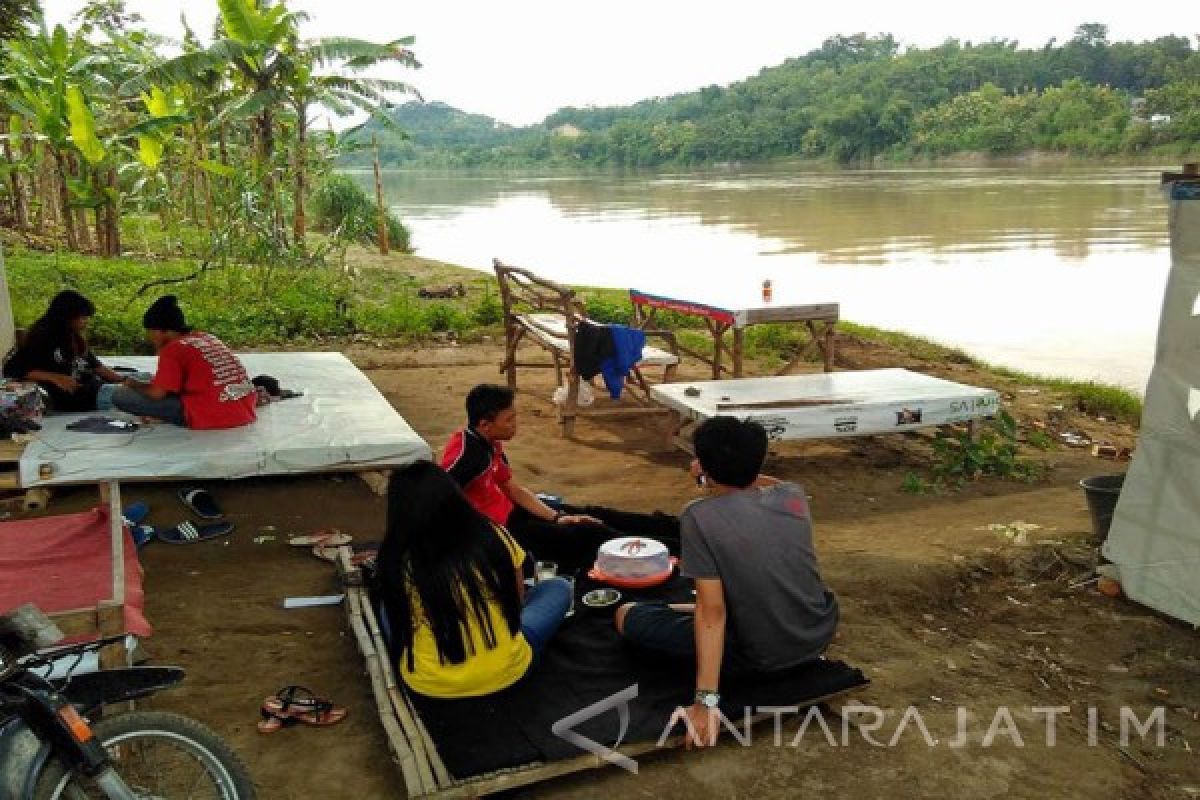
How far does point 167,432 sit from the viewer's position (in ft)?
16.7

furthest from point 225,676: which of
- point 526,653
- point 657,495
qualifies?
point 657,495

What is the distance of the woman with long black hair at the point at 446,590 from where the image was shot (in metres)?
2.92

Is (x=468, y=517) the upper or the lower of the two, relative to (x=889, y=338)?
upper

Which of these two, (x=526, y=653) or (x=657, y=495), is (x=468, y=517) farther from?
(x=657, y=495)

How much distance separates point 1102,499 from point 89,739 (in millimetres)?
4448

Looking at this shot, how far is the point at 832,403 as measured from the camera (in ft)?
20.2

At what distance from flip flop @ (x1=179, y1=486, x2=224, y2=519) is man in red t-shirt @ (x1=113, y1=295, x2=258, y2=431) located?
343 mm

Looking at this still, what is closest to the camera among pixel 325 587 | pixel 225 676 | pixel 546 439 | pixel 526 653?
pixel 526 653

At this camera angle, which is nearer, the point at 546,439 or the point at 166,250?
the point at 546,439

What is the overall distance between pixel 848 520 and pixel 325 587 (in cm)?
282

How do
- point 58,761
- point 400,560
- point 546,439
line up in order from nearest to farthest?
point 58,761, point 400,560, point 546,439

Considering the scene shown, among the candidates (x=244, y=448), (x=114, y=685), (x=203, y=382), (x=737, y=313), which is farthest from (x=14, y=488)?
(x=737, y=313)

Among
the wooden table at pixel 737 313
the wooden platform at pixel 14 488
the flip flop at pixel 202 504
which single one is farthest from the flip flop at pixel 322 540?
the wooden table at pixel 737 313

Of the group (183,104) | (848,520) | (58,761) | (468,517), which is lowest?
(848,520)
